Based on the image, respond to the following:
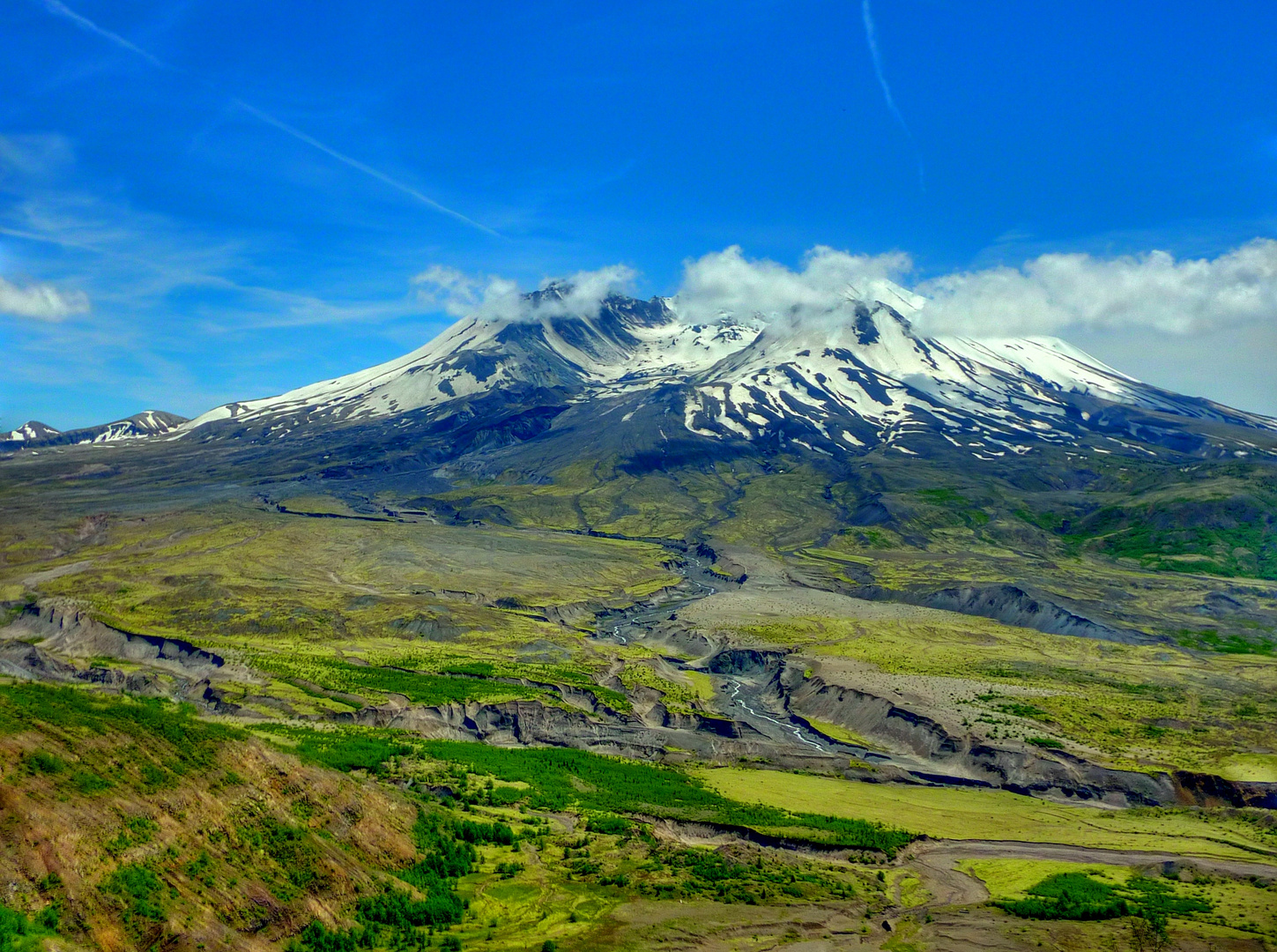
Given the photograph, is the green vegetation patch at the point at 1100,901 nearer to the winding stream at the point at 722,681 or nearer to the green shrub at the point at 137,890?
the green shrub at the point at 137,890

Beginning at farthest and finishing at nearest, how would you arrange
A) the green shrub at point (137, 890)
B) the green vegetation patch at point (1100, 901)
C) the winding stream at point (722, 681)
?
the winding stream at point (722, 681) → the green vegetation patch at point (1100, 901) → the green shrub at point (137, 890)

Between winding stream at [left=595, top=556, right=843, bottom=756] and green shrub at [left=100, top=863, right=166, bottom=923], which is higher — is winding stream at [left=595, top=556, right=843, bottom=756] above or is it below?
below

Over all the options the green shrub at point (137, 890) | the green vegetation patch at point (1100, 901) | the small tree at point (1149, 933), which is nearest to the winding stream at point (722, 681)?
the green vegetation patch at point (1100, 901)

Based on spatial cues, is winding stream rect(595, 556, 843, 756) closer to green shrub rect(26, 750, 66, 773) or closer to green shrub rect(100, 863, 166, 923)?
green shrub rect(100, 863, 166, 923)

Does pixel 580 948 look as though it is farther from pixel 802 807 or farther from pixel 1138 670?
pixel 1138 670

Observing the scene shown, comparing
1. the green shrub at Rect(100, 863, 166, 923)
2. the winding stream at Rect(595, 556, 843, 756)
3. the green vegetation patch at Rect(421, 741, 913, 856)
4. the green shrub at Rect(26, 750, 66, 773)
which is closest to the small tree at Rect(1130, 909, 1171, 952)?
the green vegetation patch at Rect(421, 741, 913, 856)

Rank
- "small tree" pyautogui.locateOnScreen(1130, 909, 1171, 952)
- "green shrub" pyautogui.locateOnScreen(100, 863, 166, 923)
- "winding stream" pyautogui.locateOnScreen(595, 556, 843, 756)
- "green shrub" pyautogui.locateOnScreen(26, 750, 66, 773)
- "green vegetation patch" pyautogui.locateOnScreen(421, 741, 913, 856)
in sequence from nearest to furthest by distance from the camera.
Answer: "green shrub" pyautogui.locateOnScreen(100, 863, 166, 923) < "green shrub" pyautogui.locateOnScreen(26, 750, 66, 773) < "small tree" pyautogui.locateOnScreen(1130, 909, 1171, 952) < "green vegetation patch" pyautogui.locateOnScreen(421, 741, 913, 856) < "winding stream" pyautogui.locateOnScreen(595, 556, 843, 756)

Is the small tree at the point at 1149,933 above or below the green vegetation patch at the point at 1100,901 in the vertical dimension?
above

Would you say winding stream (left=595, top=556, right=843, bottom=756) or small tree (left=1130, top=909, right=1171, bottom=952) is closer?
small tree (left=1130, top=909, right=1171, bottom=952)

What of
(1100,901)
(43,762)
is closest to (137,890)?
(43,762)

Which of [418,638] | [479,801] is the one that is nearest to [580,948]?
[479,801]

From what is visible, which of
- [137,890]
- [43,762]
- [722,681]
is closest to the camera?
A: [137,890]

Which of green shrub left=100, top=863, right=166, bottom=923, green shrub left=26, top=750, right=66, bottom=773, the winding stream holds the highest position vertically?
green shrub left=26, top=750, right=66, bottom=773

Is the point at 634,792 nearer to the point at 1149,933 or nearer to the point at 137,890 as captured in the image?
the point at 1149,933
